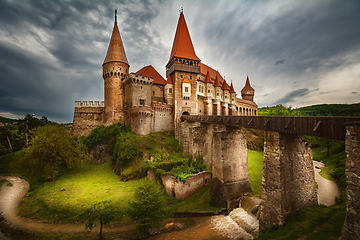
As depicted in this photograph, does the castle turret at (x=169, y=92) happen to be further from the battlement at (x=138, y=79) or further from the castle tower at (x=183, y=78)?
the battlement at (x=138, y=79)

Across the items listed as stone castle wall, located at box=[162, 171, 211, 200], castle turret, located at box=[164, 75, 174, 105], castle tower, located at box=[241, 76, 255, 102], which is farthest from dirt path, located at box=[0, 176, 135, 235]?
castle tower, located at box=[241, 76, 255, 102]

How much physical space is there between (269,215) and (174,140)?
20434 mm

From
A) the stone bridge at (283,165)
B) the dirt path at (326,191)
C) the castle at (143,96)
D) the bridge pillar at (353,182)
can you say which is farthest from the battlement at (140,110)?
the dirt path at (326,191)

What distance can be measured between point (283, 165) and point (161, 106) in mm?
23277

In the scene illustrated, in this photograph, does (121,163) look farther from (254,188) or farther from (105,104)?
(254,188)

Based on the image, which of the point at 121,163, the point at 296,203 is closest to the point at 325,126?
the point at 296,203

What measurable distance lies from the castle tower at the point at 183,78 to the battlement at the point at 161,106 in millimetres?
1297

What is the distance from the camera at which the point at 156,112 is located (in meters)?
29.2

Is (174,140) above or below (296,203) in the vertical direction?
above

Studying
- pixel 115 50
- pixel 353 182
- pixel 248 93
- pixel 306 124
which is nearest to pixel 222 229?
pixel 353 182

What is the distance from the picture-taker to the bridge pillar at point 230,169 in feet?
51.0

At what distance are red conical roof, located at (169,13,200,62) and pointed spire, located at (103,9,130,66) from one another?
993cm

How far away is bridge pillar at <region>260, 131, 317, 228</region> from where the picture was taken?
29.6 ft

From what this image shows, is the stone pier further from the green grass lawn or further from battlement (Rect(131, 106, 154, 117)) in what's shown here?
battlement (Rect(131, 106, 154, 117))
